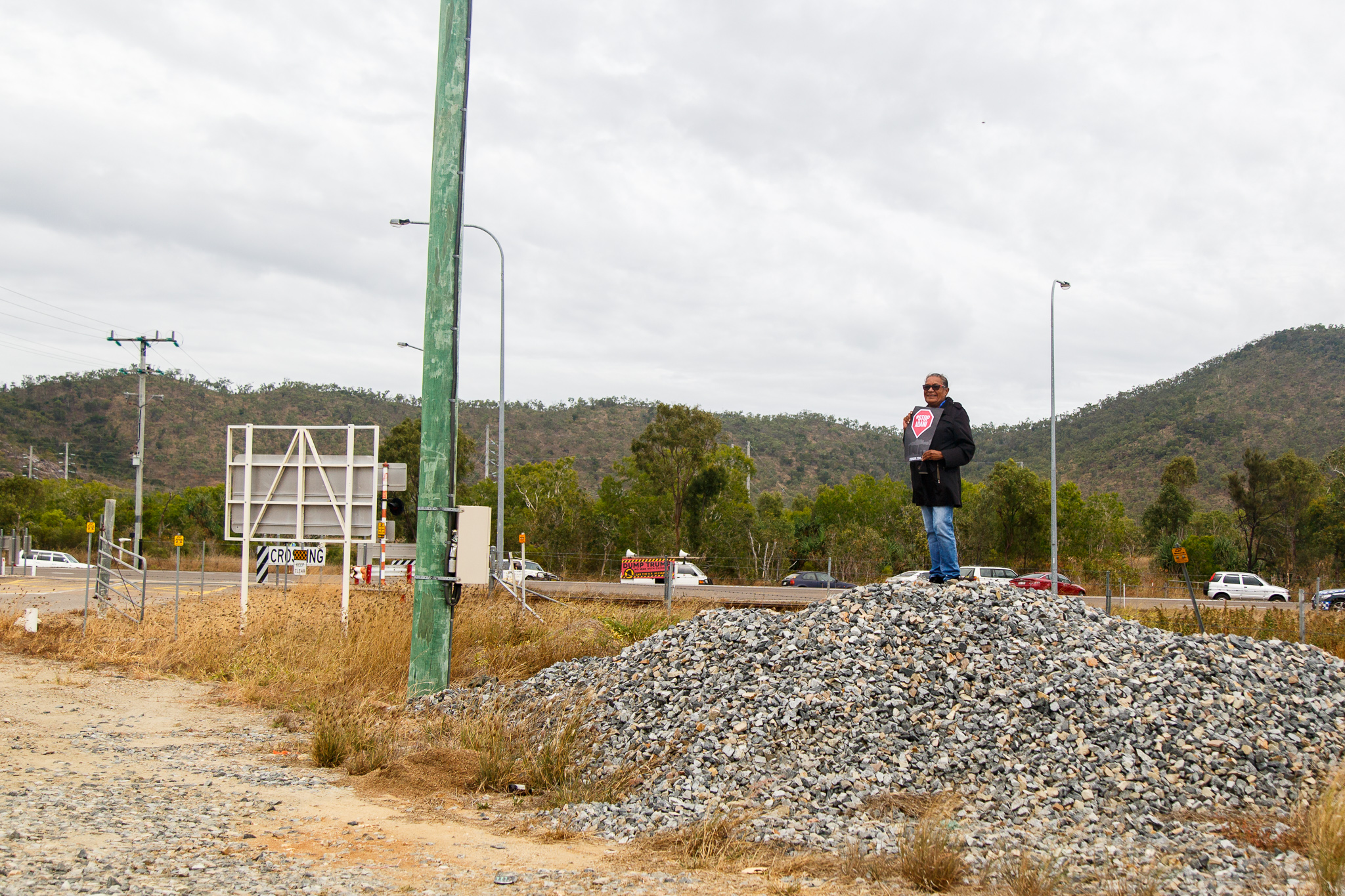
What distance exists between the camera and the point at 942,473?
957 centimetres

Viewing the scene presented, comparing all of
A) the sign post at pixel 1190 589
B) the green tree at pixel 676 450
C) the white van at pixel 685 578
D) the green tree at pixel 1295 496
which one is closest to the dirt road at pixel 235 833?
the sign post at pixel 1190 589

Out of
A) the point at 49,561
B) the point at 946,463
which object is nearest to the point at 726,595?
the point at 946,463

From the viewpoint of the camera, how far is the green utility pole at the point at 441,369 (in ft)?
32.5

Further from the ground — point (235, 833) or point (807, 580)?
point (235, 833)

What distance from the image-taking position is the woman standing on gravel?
31.4ft

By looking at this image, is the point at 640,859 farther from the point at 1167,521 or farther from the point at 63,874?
the point at 1167,521

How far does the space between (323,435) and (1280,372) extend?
84.5 m

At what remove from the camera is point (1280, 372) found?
78.8 metres

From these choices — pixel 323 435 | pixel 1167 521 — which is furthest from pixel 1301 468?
pixel 323 435

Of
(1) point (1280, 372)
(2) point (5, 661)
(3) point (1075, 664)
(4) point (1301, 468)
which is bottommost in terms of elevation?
(2) point (5, 661)

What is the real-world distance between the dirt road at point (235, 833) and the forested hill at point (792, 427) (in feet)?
216

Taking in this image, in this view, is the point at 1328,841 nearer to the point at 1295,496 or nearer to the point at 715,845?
the point at 715,845

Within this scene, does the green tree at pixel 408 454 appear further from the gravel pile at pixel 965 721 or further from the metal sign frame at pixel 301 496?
the gravel pile at pixel 965 721

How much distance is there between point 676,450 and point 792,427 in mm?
61837
